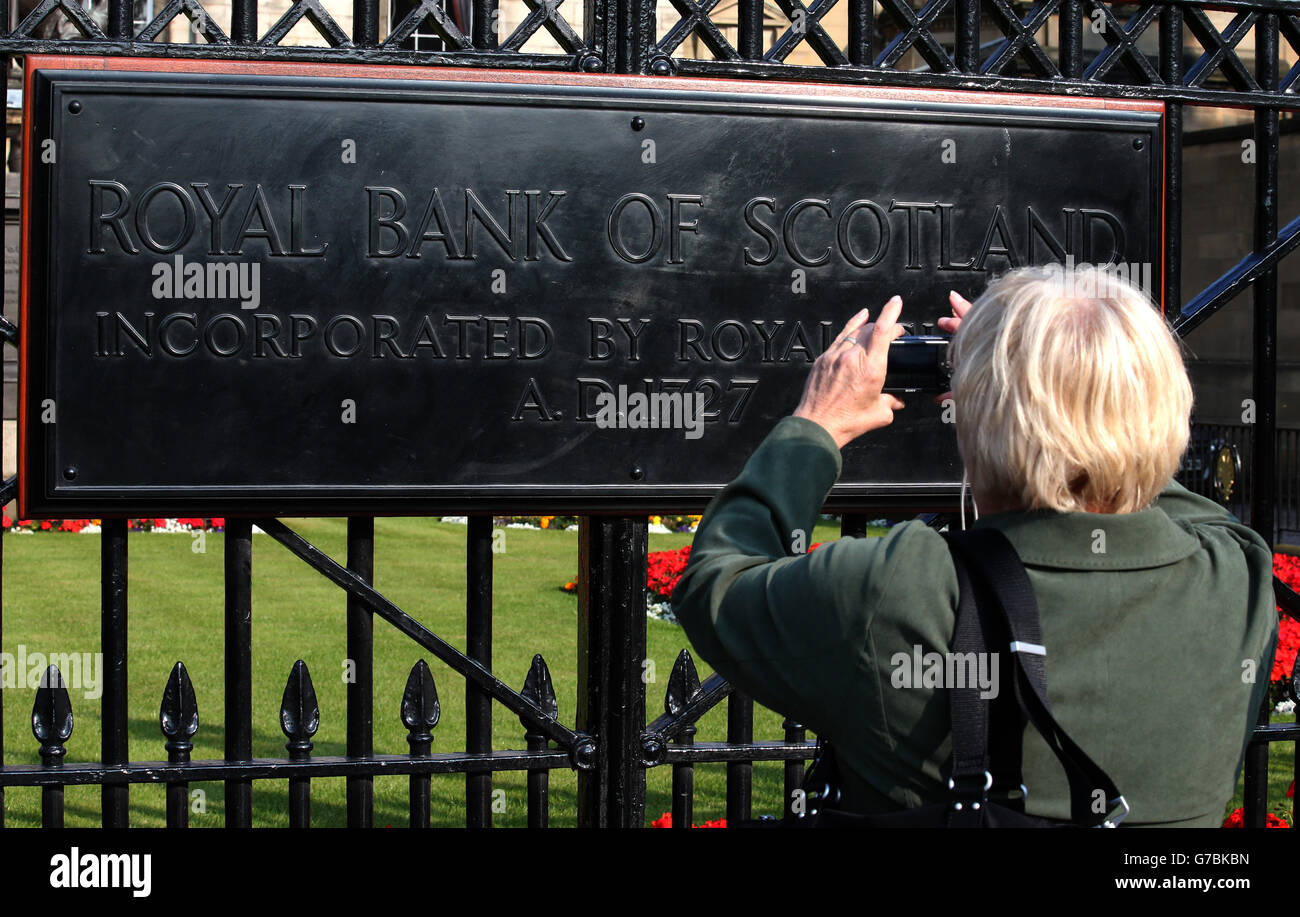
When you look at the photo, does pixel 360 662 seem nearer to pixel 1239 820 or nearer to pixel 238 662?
pixel 238 662

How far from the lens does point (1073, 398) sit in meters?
1.99

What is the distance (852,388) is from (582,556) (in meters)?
1.83

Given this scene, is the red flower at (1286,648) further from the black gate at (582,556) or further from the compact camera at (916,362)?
the compact camera at (916,362)

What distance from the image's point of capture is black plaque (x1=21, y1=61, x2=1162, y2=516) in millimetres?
3623

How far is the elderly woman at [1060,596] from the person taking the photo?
1.98 metres

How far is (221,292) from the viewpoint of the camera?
3664 mm

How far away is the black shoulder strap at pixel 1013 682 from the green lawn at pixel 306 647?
3522 mm

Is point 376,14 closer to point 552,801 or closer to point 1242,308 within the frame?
point 552,801

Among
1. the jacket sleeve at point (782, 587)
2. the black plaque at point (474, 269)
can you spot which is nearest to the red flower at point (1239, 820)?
the black plaque at point (474, 269)

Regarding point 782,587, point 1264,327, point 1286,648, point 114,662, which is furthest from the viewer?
point 1286,648

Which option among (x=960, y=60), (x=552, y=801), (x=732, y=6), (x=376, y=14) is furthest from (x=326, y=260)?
(x=732, y=6)

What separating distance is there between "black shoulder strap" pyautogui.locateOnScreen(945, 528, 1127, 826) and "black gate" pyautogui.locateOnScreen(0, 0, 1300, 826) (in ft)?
6.52

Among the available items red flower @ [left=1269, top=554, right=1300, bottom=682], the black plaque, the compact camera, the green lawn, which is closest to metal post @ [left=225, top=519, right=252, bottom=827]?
the black plaque

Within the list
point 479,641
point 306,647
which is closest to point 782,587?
point 479,641
